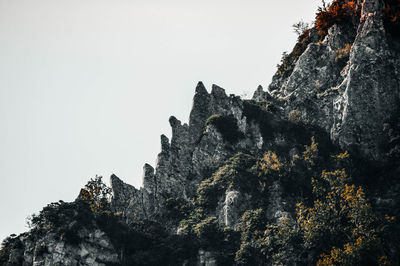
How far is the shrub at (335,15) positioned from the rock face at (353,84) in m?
1.71

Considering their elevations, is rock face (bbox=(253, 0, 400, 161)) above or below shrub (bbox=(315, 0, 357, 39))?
below

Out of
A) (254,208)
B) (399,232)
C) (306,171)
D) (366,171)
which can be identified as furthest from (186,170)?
(399,232)

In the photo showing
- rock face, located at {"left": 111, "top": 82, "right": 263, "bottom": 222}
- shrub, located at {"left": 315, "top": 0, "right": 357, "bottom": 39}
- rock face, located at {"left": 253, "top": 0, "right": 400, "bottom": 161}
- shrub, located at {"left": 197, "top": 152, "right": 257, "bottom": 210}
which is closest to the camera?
rock face, located at {"left": 253, "top": 0, "right": 400, "bottom": 161}

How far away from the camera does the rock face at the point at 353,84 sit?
75.8m

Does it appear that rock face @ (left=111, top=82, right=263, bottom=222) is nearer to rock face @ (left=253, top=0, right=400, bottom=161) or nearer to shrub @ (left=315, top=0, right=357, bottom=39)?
rock face @ (left=253, top=0, right=400, bottom=161)

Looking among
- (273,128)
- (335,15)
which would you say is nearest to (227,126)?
(273,128)

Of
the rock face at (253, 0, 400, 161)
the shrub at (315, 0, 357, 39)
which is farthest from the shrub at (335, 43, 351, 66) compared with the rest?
the shrub at (315, 0, 357, 39)

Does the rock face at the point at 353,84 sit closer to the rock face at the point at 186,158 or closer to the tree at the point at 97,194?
the rock face at the point at 186,158

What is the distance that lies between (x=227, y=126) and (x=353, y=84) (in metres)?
26.5

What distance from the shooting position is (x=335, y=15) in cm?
9006

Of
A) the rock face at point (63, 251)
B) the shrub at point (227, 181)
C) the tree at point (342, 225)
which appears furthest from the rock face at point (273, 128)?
the tree at point (342, 225)

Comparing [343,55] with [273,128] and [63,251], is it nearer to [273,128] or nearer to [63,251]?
[273,128]

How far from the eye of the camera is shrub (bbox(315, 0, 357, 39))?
8906 centimetres

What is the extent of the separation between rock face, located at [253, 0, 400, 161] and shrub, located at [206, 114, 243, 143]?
1122cm
